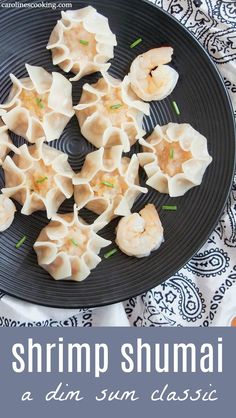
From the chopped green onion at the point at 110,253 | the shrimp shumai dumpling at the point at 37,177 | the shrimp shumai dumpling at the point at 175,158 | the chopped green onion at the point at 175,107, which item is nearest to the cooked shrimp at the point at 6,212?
the shrimp shumai dumpling at the point at 37,177

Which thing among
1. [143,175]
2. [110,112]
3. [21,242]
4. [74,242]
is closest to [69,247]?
[74,242]

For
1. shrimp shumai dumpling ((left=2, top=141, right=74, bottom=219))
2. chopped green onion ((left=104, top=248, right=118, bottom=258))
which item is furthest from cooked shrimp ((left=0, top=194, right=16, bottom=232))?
chopped green onion ((left=104, top=248, right=118, bottom=258))

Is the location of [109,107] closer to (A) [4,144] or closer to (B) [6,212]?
(A) [4,144]

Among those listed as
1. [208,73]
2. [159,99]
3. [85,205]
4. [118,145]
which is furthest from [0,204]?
[208,73]

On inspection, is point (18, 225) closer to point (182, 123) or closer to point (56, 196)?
point (56, 196)

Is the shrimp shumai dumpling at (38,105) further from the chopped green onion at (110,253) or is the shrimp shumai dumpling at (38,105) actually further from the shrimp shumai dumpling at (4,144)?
the chopped green onion at (110,253)
